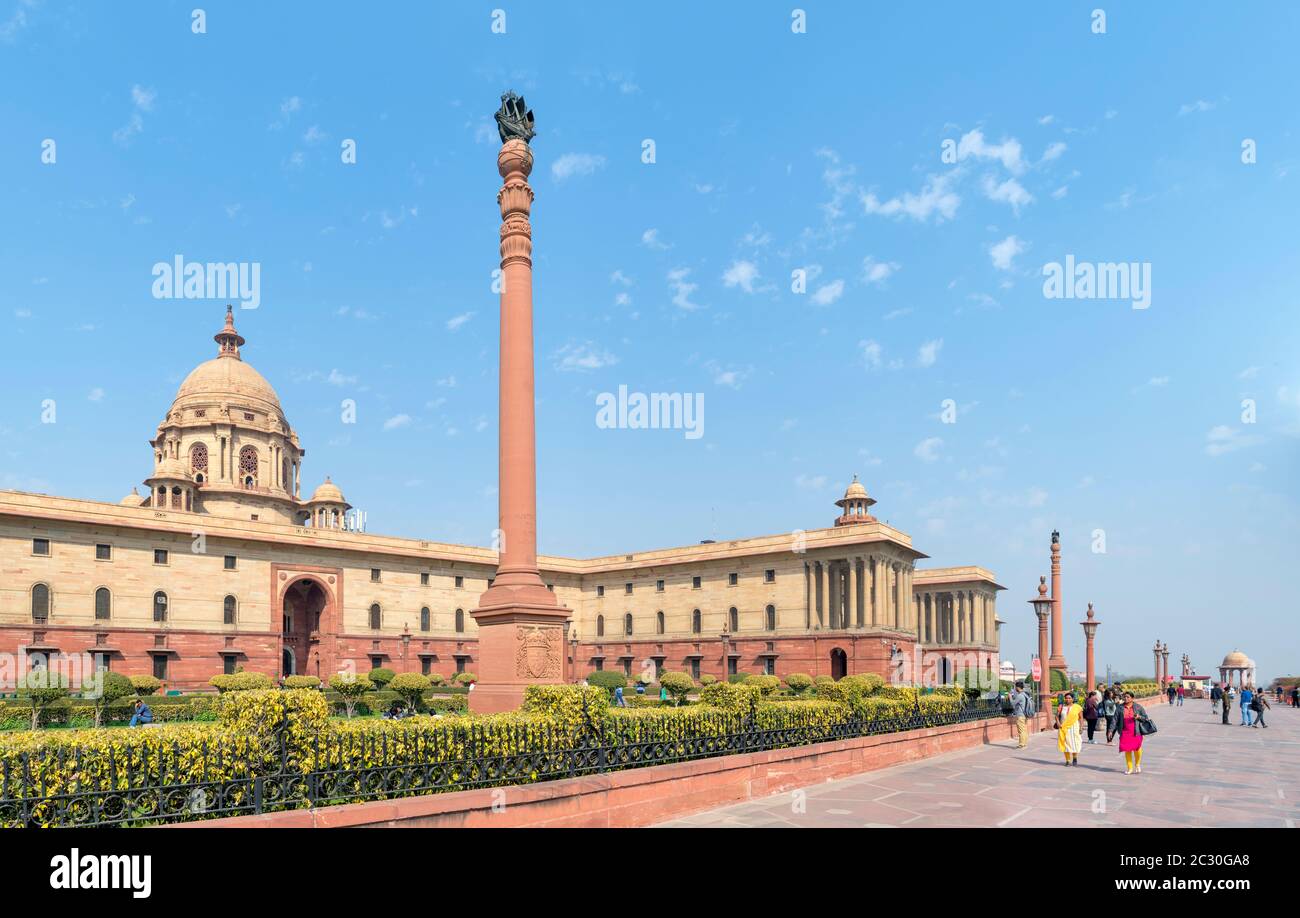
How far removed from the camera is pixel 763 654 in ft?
185

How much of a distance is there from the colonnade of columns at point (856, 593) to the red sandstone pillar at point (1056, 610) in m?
9.29

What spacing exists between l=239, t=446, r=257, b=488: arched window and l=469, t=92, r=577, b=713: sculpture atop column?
176ft

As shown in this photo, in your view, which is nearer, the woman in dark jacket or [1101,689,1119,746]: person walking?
the woman in dark jacket

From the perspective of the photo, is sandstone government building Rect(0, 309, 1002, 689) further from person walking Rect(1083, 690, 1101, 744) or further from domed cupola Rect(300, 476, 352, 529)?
person walking Rect(1083, 690, 1101, 744)

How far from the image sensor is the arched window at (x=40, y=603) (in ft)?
131

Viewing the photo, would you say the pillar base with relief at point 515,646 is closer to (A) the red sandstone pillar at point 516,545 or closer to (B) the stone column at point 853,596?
(A) the red sandstone pillar at point 516,545

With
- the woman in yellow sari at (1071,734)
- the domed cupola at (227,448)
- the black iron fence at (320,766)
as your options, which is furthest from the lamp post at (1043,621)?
the domed cupola at (227,448)

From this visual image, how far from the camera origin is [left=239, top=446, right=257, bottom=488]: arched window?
62812 millimetres

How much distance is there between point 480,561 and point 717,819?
48375mm

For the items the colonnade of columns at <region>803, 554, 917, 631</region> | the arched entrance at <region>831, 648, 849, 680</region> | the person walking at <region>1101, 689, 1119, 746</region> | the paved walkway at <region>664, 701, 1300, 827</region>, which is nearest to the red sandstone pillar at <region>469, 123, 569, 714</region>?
the paved walkway at <region>664, 701, 1300, 827</region>

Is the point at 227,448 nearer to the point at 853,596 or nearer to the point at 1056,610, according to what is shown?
the point at 853,596

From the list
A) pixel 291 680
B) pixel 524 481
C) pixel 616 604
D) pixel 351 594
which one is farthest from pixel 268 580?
pixel 524 481
